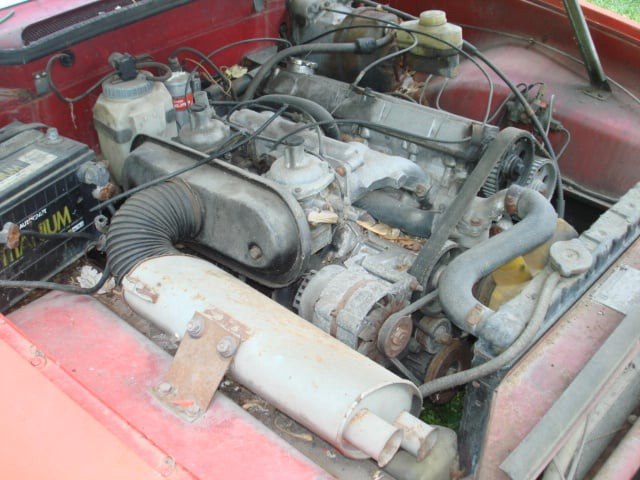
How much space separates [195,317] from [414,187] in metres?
0.82

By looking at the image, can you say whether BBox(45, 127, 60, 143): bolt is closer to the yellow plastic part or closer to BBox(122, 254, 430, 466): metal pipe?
BBox(122, 254, 430, 466): metal pipe

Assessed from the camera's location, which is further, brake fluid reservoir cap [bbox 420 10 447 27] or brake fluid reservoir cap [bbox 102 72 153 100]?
brake fluid reservoir cap [bbox 420 10 447 27]

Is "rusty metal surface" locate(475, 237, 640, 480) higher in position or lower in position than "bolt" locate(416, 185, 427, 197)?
Result: higher

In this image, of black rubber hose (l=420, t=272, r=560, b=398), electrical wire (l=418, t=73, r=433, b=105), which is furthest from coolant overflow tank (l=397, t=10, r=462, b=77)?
black rubber hose (l=420, t=272, r=560, b=398)

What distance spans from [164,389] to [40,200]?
58 centimetres

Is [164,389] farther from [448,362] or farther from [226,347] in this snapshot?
[448,362]

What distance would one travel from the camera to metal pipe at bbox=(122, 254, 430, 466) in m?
1.05

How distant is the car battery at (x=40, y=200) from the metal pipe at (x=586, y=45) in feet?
4.67

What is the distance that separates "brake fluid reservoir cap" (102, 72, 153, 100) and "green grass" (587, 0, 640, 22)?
4.33 m

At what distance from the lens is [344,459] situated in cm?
113

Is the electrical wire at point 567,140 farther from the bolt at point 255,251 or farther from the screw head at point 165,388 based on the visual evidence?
the screw head at point 165,388

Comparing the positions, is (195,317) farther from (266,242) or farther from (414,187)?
(414,187)

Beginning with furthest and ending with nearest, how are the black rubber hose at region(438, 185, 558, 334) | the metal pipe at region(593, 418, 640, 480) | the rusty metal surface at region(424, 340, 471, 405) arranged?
the rusty metal surface at region(424, 340, 471, 405) < the black rubber hose at region(438, 185, 558, 334) < the metal pipe at region(593, 418, 640, 480)

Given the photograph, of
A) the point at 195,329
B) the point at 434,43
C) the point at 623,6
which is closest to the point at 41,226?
the point at 195,329
